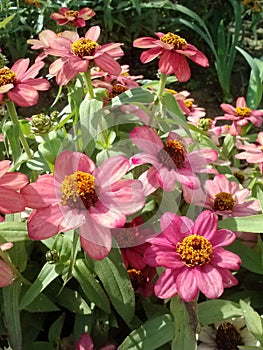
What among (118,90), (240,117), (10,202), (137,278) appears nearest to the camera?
(10,202)

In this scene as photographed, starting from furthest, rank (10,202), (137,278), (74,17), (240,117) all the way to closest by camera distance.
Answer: (240,117), (74,17), (137,278), (10,202)

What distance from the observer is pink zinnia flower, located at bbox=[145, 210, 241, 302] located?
32.2 inches

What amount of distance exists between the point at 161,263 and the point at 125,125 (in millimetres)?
435

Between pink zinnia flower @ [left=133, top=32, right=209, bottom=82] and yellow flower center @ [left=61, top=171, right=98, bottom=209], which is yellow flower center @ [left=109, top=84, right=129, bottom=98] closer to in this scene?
pink zinnia flower @ [left=133, top=32, right=209, bottom=82]

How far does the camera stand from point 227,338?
1.00 m

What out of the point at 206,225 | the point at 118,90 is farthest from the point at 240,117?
the point at 206,225

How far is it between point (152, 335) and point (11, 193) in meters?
0.34

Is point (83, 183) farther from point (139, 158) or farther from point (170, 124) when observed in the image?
point (170, 124)

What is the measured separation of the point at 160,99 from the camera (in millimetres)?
1124

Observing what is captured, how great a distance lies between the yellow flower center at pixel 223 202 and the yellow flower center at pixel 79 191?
0.32 meters

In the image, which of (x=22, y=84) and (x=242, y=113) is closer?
(x=22, y=84)

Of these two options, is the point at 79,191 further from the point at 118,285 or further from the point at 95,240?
the point at 118,285

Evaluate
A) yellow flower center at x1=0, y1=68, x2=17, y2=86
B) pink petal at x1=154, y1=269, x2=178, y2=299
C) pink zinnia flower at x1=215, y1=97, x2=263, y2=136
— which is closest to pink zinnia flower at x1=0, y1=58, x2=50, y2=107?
yellow flower center at x1=0, y1=68, x2=17, y2=86

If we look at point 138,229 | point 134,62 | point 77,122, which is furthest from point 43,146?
point 134,62
